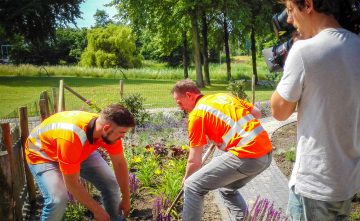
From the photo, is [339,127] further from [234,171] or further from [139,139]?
[139,139]

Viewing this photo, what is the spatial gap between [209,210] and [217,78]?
3164cm

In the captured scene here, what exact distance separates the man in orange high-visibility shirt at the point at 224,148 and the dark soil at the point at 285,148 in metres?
1.72

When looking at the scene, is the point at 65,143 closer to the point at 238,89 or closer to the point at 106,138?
the point at 106,138

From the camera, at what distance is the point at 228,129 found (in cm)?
377

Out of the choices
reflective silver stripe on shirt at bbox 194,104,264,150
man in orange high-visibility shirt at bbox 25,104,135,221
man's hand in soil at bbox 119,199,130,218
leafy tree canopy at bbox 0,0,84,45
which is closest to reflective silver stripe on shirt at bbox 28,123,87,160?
man in orange high-visibility shirt at bbox 25,104,135,221

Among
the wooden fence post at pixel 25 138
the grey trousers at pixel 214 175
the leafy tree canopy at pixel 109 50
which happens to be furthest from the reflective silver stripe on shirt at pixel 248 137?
the leafy tree canopy at pixel 109 50

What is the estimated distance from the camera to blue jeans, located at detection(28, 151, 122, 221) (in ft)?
11.5

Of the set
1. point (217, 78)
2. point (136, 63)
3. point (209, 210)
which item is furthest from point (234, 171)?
point (136, 63)

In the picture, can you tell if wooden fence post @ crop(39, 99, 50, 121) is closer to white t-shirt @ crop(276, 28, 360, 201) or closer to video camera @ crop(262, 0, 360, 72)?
video camera @ crop(262, 0, 360, 72)

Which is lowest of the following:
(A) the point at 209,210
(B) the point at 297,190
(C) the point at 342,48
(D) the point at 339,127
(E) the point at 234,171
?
(A) the point at 209,210

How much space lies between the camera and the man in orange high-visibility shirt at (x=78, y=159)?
10.9ft

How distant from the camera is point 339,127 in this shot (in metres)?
1.91

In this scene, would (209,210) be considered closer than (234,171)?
No

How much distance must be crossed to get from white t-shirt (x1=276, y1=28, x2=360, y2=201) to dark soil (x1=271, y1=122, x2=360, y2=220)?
9.95 feet
